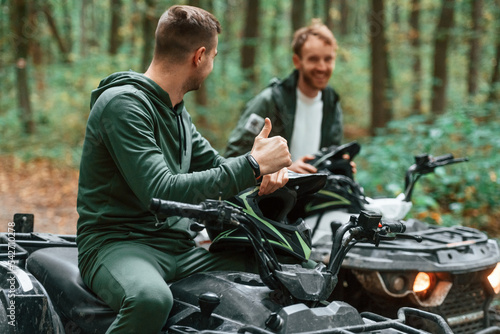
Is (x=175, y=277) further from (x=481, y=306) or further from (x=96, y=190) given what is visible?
(x=481, y=306)

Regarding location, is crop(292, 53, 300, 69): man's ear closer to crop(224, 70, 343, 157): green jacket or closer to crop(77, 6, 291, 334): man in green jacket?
crop(224, 70, 343, 157): green jacket

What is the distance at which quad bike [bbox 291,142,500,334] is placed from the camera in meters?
4.07

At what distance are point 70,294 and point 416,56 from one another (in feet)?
75.1

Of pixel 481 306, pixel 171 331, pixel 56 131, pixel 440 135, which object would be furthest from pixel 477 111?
pixel 56 131

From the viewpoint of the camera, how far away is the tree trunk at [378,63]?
43.5ft

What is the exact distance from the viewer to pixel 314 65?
18.7ft

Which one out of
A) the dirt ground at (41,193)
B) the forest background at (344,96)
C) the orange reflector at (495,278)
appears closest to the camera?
the orange reflector at (495,278)

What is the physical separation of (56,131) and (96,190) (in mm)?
17215

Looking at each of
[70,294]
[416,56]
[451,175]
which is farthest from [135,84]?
[416,56]

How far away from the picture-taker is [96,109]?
112 inches

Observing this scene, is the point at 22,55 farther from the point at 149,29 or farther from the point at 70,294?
the point at 70,294

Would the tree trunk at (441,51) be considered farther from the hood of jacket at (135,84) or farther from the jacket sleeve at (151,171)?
the jacket sleeve at (151,171)

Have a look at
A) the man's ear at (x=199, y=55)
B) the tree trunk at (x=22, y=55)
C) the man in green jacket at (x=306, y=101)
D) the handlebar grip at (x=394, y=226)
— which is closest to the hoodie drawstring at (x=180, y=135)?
the man's ear at (x=199, y=55)

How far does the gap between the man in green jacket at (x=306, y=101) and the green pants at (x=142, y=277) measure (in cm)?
262
